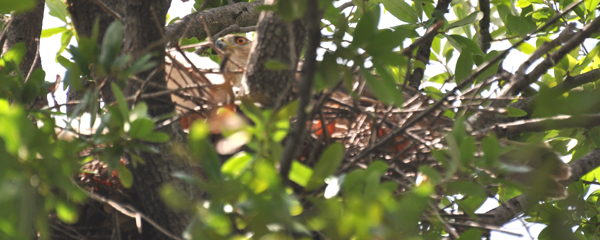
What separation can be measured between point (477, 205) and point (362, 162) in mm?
972

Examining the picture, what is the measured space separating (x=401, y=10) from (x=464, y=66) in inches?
22.6

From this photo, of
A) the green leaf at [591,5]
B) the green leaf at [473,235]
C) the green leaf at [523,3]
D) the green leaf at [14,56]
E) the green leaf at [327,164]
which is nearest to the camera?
the green leaf at [327,164]

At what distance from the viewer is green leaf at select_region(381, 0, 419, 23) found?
236 centimetres

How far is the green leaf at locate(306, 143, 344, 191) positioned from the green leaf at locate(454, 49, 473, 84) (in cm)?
116

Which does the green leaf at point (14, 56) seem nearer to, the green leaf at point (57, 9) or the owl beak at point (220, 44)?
the owl beak at point (220, 44)

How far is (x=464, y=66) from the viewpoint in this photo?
1934 millimetres

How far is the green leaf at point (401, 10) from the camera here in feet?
7.75

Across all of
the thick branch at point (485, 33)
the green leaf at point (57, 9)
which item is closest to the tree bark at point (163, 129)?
the green leaf at point (57, 9)

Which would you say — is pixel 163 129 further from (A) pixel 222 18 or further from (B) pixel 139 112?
(A) pixel 222 18

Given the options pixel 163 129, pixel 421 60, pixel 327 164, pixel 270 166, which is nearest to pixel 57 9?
pixel 163 129

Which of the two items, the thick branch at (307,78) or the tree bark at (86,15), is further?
the tree bark at (86,15)

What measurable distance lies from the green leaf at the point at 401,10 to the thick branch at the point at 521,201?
0.93 meters

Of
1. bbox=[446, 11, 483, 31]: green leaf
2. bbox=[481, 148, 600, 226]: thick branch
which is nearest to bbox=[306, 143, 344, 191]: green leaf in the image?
bbox=[481, 148, 600, 226]: thick branch

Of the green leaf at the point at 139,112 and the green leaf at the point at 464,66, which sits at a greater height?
the green leaf at the point at 464,66
